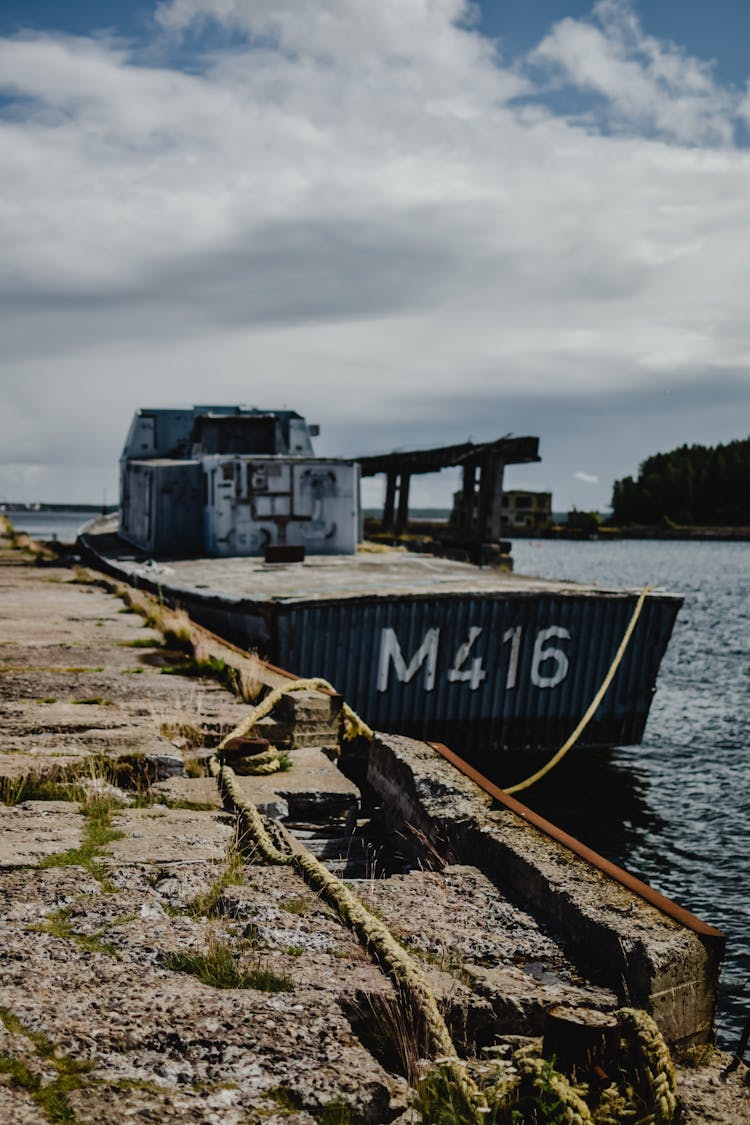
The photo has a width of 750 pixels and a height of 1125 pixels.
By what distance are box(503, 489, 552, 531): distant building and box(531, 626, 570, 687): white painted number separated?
14077 cm

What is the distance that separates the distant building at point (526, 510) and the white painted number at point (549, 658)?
141m

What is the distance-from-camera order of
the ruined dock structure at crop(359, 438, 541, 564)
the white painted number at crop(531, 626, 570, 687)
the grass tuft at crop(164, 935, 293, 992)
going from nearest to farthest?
the grass tuft at crop(164, 935, 293, 992) < the white painted number at crop(531, 626, 570, 687) < the ruined dock structure at crop(359, 438, 541, 564)

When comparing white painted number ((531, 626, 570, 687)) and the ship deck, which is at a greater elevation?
the ship deck

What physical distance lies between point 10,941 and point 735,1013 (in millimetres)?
5451

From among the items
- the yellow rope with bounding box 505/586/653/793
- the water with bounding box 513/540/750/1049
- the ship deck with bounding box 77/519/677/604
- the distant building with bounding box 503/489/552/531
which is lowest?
the water with bounding box 513/540/750/1049

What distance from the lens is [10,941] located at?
355 cm

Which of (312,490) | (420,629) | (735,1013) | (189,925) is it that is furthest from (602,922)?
(312,490)

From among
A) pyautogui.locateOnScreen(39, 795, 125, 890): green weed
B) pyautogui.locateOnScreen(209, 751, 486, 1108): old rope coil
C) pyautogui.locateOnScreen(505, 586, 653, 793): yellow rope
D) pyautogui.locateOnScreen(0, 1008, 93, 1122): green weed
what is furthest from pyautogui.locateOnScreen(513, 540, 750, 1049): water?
pyautogui.locateOnScreen(0, 1008, 93, 1122): green weed

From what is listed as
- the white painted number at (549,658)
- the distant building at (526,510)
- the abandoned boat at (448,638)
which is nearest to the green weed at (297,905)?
the abandoned boat at (448,638)

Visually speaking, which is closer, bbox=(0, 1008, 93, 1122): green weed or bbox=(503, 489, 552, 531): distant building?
bbox=(0, 1008, 93, 1122): green weed

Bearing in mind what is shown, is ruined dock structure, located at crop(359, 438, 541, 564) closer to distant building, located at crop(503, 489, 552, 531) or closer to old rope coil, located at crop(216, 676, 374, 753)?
old rope coil, located at crop(216, 676, 374, 753)

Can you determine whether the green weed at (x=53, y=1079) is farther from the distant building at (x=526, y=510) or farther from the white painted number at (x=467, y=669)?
the distant building at (x=526, y=510)

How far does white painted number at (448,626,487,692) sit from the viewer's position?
11.9 m

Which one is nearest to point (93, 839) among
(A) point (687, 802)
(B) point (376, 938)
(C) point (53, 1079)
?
(B) point (376, 938)
